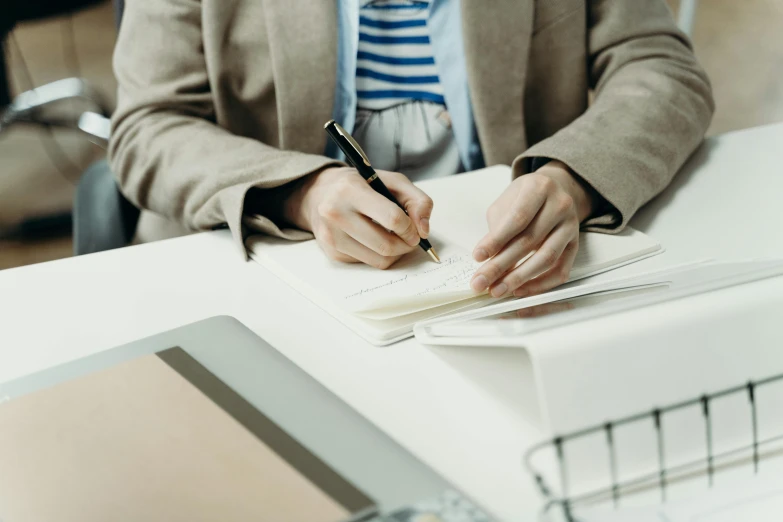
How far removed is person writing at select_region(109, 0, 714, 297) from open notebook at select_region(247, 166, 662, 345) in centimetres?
2

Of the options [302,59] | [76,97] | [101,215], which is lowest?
[76,97]

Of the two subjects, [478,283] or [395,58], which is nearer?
[478,283]

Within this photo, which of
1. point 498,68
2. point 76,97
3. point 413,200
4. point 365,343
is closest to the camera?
point 365,343

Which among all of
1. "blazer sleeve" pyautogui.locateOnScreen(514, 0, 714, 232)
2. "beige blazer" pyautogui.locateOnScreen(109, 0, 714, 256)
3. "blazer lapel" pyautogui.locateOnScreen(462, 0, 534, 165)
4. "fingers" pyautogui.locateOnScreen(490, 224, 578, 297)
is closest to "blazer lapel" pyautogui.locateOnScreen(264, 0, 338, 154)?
"beige blazer" pyautogui.locateOnScreen(109, 0, 714, 256)

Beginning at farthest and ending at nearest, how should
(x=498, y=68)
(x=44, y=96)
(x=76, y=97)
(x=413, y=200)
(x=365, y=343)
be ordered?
(x=76, y=97) < (x=44, y=96) < (x=498, y=68) < (x=413, y=200) < (x=365, y=343)

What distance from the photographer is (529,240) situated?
67 cm

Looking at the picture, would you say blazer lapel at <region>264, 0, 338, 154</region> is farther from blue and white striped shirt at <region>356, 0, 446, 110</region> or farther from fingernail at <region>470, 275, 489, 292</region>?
fingernail at <region>470, 275, 489, 292</region>

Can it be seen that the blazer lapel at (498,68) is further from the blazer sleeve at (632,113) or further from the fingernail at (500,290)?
the fingernail at (500,290)

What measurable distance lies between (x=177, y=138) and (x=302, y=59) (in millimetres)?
181

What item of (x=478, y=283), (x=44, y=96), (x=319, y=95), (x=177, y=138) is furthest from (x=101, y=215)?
(x=44, y=96)

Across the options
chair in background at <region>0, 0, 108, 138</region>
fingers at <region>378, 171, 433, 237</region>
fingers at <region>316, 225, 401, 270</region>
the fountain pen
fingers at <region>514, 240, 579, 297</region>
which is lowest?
chair in background at <region>0, 0, 108, 138</region>

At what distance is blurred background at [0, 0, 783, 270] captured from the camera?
2176mm

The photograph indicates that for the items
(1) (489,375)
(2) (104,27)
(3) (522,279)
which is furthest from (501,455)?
(2) (104,27)

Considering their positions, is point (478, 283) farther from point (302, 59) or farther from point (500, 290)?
point (302, 59)
